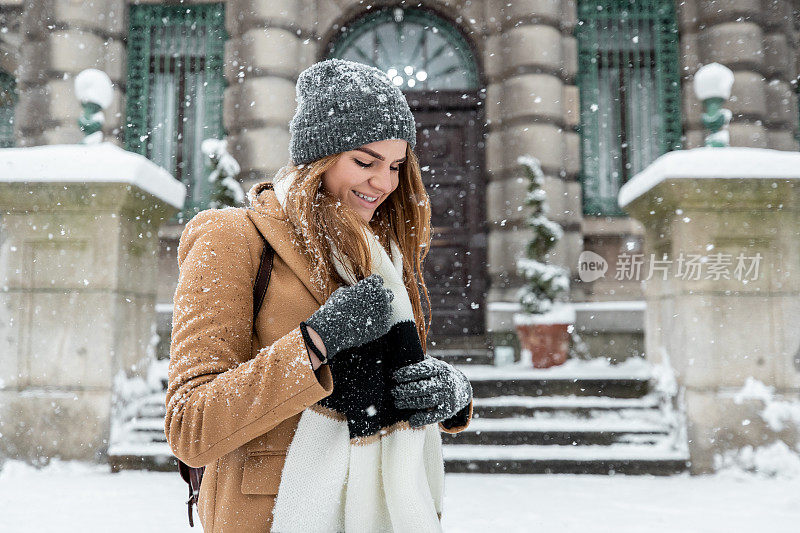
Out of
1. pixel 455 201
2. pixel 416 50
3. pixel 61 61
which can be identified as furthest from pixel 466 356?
pixel 61 61

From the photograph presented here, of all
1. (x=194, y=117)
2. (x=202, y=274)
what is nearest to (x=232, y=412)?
(x=202, y=274)

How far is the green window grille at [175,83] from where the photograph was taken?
354 inches

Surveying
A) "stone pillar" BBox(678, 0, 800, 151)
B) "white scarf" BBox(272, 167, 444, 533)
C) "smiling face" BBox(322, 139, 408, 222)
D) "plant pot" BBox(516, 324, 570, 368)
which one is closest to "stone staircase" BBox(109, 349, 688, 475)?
"plant pot" BBox(516, 324, 570, 368)

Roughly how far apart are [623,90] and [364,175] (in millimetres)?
8453

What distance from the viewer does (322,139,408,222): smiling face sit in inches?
60.9

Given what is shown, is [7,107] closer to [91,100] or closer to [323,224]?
[91,100]

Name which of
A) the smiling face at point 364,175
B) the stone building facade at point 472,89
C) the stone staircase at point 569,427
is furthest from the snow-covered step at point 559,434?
the smiling face at point 364,175

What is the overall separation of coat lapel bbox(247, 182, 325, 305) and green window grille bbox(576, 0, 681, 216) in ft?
25.8

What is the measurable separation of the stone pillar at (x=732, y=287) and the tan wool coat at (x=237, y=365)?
4.34 m

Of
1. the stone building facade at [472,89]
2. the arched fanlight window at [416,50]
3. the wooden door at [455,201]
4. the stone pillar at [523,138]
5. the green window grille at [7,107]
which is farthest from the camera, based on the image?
the green window grille at [7,107]

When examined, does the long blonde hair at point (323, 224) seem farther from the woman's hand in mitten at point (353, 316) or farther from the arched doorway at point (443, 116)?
the arched doorway at point (443, 116)

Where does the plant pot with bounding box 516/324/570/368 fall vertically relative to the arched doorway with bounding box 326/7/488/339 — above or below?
below

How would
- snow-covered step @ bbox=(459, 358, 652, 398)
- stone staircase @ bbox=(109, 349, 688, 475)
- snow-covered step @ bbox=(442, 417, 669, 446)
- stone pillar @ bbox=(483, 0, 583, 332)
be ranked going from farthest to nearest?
stone pillar @ bbox=(483, 0, 583, 332), snow-covered step @ bbox=(459, 358, 652, 398), snow-covered step @ bbox=(442, 417, 669, 446), stone staircase @ bbox=(109, 349, 688, 475)

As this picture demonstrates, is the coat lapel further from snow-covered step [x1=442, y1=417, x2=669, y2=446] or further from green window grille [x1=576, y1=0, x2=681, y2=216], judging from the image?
green window grille [x1=576, y1=0, x2=681, y2=216]
